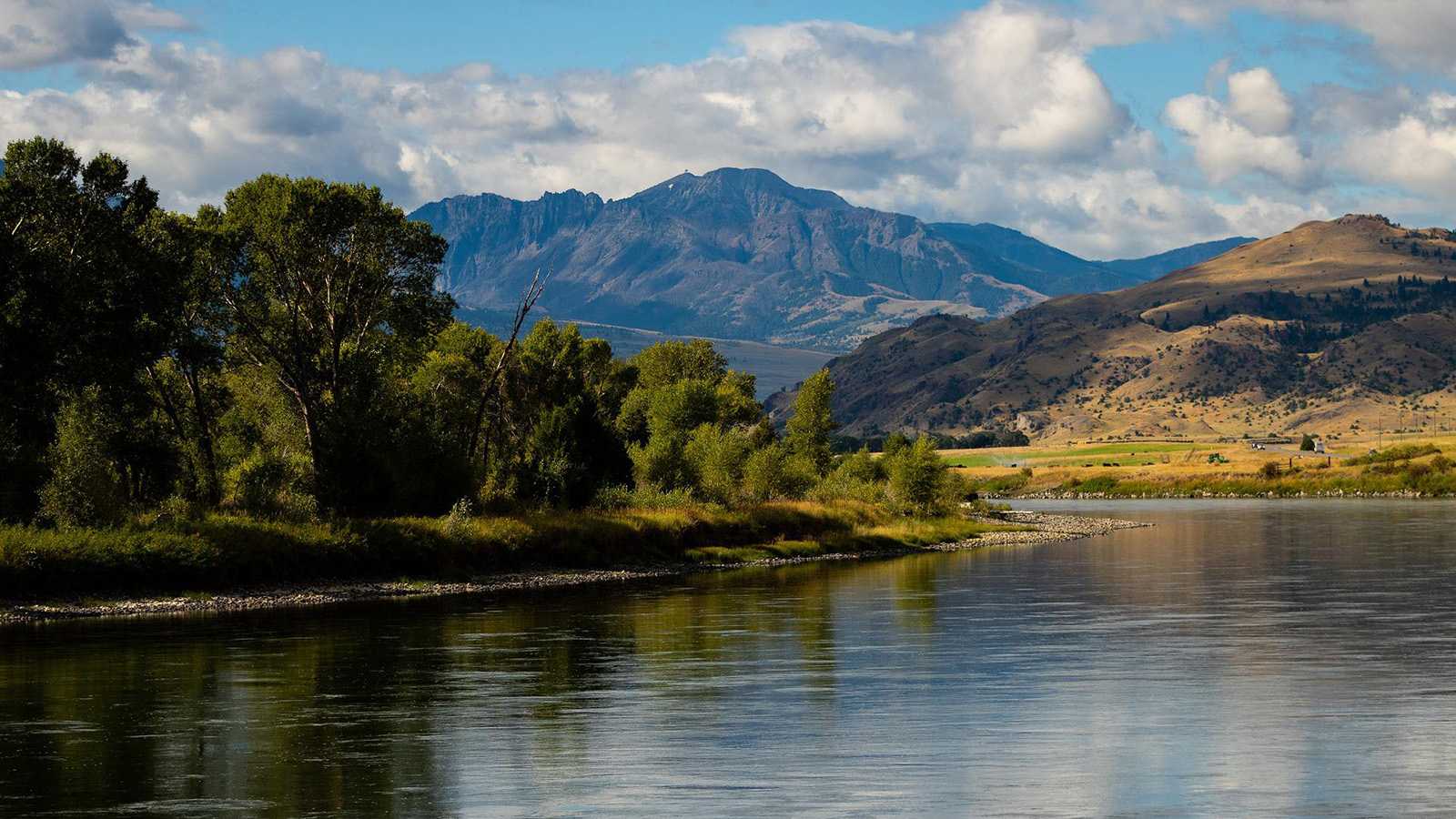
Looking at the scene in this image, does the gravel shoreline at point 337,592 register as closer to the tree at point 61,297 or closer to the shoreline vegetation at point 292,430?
the shoreline vegetation at point 292,430

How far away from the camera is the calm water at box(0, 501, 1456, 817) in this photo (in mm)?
21031

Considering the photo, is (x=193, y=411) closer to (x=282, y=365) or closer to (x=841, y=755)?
(x=282, y=365)

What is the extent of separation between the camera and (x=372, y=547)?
208ft

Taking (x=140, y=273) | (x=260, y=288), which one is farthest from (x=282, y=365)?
(x=140, y=273)

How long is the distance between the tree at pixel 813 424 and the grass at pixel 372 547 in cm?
3777

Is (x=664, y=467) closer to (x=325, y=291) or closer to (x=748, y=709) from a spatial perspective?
(x=325, y=291)

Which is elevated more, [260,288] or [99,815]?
[260,288]

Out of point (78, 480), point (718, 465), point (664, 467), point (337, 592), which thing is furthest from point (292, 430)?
point (718, 465)

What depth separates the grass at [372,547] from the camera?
51344 millimetres

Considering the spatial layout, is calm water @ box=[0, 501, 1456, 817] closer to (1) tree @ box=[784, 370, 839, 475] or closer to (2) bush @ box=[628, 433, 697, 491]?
(2) bush @ box=[628, 433, 697, 491]

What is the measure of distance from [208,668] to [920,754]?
19986 millimetres

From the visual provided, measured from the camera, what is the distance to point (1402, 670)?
114 feet

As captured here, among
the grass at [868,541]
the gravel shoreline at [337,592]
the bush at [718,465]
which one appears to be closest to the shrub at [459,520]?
the gravel shoreline at [337,592]

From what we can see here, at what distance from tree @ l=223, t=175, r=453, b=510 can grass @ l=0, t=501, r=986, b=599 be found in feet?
20.0
